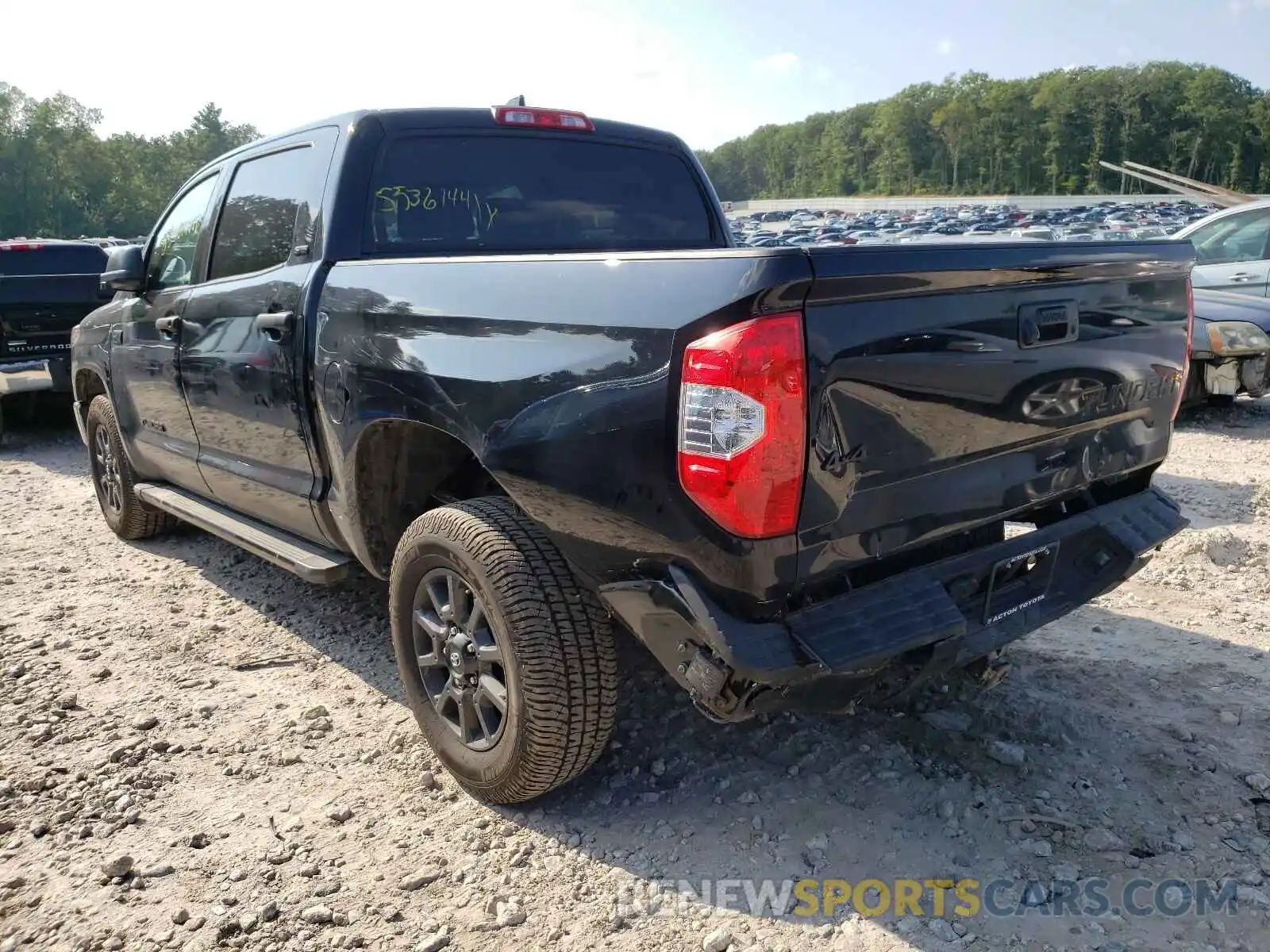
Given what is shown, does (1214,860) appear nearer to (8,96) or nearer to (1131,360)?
(1131,360)

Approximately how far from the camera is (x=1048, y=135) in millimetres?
109562

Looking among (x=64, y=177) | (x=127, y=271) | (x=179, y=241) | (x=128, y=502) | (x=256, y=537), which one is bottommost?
(x=128, y=502)

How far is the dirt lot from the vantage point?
2352 millimetres

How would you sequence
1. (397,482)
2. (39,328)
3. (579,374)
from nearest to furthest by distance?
(579,374) → (397,482) → (39,328)

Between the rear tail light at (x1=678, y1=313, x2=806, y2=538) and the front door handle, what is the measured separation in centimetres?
185

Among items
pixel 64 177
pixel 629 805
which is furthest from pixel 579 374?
pixel 64 177

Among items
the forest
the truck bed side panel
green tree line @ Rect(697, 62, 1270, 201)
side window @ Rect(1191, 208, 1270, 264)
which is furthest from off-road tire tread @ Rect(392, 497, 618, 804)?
green tree line @ Rect(697, 62, 1270, 201)

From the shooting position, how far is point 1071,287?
251 centimetres

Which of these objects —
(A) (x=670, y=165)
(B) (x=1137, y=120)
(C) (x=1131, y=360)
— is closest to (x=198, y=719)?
(A) (x=670, y=165)

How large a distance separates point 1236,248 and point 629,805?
8898 millimetres

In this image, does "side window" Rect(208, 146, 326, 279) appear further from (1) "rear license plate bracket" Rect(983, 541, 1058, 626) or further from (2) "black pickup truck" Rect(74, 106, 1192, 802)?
(1) "rear license plate bracket" Rect(983, 541, 1058, 626)

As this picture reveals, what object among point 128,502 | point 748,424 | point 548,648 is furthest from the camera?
point 128,502

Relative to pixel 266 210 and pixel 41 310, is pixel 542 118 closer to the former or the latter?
pixel 266 210

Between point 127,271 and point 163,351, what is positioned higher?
point 127,271
